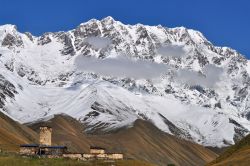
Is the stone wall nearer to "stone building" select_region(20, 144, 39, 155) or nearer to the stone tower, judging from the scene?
"stone building" select_region(20, 144, 39, 155)

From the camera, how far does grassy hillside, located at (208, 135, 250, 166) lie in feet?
488

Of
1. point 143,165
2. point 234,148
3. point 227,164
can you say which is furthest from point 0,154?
point 234,148

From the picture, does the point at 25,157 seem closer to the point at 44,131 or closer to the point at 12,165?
the point at 12,165

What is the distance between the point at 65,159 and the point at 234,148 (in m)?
53.8

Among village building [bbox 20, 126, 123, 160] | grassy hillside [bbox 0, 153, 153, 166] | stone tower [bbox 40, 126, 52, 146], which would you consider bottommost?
grassy hillside [bbox 0, 153, 153, 166]

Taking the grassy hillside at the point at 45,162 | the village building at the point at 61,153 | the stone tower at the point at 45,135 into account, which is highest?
the stone tower at the point at 45,135

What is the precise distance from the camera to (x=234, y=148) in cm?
19625

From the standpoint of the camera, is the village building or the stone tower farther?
the stone tower

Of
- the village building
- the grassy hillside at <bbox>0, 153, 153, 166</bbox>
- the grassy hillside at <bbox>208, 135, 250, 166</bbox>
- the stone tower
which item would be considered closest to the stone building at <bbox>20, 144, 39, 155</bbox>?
the village building

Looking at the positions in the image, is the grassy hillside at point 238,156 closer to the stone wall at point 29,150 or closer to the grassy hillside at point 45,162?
the grassy hillside at point 45,162

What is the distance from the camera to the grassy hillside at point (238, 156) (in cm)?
14873

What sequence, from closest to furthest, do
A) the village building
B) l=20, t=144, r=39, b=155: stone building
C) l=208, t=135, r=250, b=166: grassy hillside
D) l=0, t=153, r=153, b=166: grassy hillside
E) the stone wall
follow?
l=208, t=135, r=250, b=166: grassy hillside, l=0, t=153, r=153, b=166: grassy hillside, the village building, the stone wall, l=20, t=144, r=39, b=155: stone building

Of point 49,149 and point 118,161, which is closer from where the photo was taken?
point 118,161

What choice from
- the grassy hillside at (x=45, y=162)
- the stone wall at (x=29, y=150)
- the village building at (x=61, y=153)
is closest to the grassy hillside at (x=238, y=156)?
the grassy hillside at (x=45, y=162)
